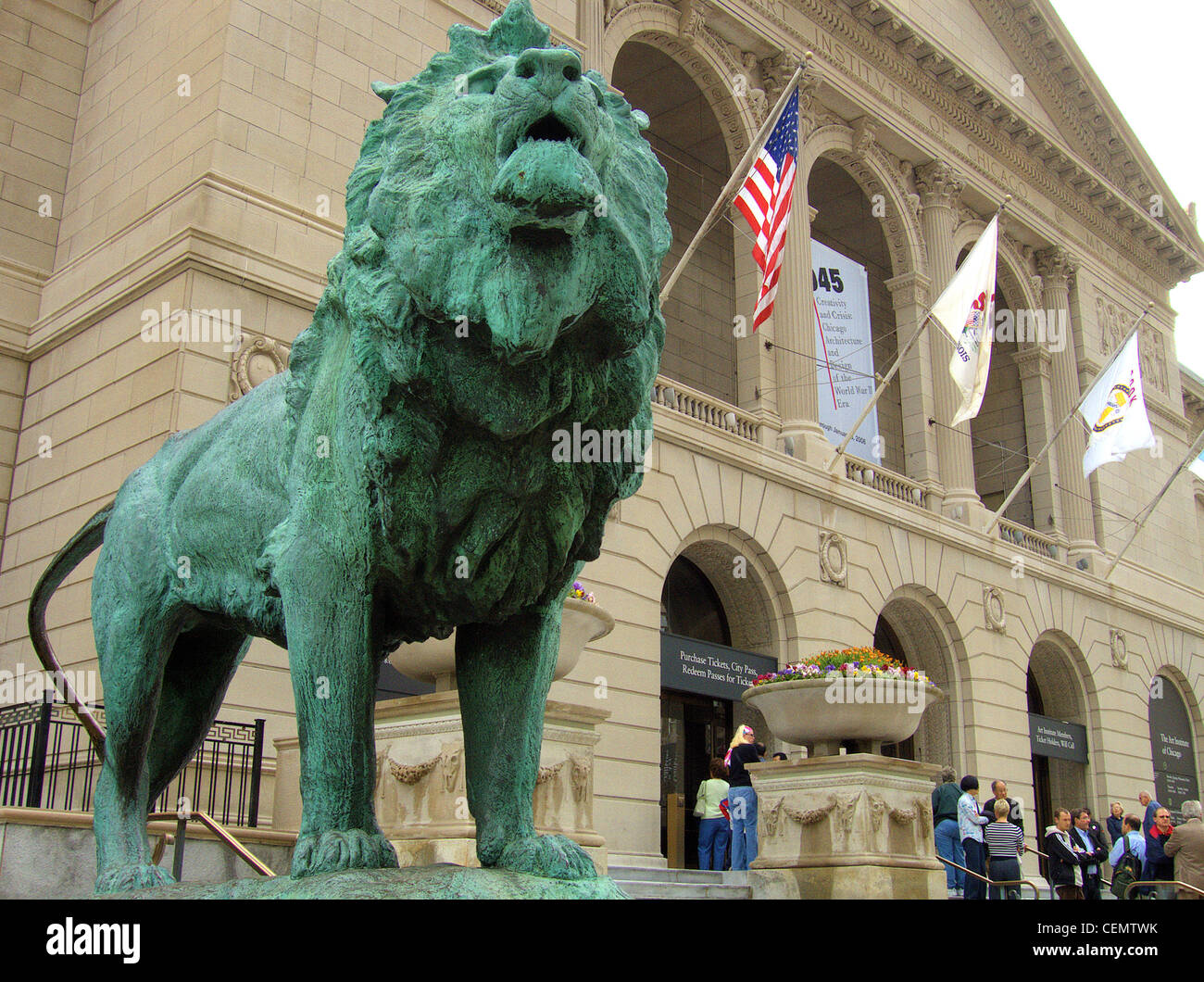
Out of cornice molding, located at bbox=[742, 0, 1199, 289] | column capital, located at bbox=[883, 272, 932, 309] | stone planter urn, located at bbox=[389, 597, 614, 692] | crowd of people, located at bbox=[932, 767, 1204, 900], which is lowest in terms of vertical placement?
crowd of people, located at bbox=[932, 767, 1204, 900]

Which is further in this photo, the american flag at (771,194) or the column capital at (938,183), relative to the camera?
the column capital at (938,183)

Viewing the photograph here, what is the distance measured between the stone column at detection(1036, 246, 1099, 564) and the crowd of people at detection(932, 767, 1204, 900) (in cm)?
1758

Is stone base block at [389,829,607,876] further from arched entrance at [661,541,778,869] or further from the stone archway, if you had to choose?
the stone archway

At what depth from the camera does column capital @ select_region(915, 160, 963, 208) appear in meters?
28.7

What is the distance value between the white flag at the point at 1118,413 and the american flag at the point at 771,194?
10.6 metres

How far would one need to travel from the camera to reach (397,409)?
2152mm

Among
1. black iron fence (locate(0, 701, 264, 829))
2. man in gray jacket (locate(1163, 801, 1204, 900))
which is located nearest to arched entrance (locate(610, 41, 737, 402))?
black iron fence (locate(0, 701, 264, 829))

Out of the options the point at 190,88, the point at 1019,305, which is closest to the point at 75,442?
the point at 190,88

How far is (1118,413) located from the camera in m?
24.4

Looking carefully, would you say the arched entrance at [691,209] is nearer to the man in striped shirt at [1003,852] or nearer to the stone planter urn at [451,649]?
the man in striped shirt at [1003,852]

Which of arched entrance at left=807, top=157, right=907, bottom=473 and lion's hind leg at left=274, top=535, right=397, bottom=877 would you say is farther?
arched entrance at left=807, top=157, right=907, bottom=473

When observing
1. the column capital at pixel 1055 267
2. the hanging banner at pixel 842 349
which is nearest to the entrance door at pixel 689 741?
the hanging banner at pixel 842 349

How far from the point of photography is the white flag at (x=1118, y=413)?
24.2 m

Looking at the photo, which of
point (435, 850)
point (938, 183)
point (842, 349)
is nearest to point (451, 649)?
point (435, 850)
